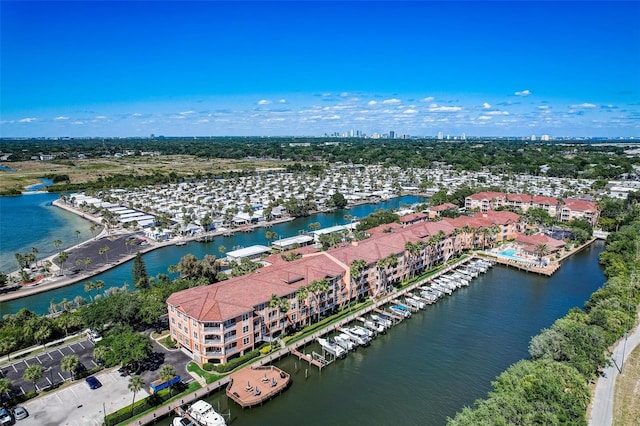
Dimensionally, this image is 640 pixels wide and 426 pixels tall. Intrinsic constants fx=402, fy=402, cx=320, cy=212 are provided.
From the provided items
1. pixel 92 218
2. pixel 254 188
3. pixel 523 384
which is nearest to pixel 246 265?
pixel 523 384

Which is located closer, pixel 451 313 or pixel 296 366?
pixel 296 366

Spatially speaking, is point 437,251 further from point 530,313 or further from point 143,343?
point 143,343

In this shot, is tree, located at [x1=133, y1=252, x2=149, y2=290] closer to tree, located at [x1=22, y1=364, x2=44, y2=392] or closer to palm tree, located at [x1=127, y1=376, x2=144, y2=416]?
tree, located at [x1=22, y1=364, x2=44, y2=392]

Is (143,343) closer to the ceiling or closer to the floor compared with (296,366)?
closer to the ceiling

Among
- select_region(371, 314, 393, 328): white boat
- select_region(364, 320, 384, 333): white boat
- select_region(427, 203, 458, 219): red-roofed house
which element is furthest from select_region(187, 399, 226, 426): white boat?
select_region(427, 203, 458, 219): red-roofed house

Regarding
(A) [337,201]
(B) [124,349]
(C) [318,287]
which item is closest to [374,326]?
(C) [318,287]
